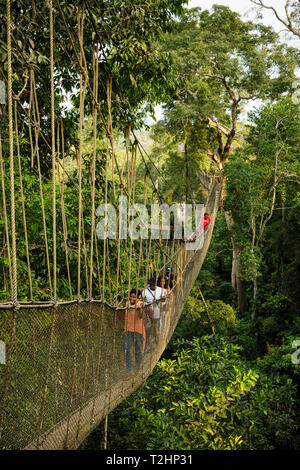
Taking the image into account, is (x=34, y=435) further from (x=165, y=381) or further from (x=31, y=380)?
(x=165, y=381)

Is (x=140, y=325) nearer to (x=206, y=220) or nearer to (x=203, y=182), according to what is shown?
(x=206, y=220)

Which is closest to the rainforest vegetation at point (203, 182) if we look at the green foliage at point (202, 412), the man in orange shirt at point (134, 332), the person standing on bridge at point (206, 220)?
the green foliage at point (202, 412)

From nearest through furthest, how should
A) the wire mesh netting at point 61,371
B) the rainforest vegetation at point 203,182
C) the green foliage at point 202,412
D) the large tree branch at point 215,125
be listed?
the wire mesh netting at point 61,371 < the rainforest vegetation at point 203,182 < the green foliage at point 202,412 < the large tree branch at point 215,125

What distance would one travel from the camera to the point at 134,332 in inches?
78.3

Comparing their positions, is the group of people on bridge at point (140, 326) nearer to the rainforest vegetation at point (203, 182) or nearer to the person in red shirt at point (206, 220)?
the rainforest vegetation at point (203, 182)

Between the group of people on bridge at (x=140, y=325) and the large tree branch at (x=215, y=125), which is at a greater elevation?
the large tree branch at (x=215, y=125)

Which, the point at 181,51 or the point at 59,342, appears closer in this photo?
the point at 59,342

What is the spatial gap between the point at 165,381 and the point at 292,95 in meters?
5.36

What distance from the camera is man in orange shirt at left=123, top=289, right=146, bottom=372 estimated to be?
75.7 inches

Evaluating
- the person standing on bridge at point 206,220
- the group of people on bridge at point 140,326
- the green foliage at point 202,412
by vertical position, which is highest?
the person standing on bridge at point 206,220

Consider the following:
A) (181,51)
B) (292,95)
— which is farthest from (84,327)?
(292,95)

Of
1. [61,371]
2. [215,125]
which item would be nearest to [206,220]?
[215,125]

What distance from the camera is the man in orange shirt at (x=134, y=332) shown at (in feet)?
6.31

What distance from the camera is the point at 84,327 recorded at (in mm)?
1451
